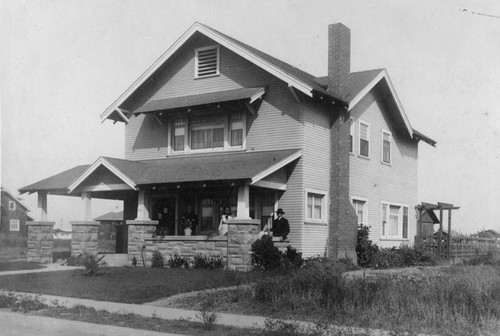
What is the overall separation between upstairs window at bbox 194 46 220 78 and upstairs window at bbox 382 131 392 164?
8.55 metres

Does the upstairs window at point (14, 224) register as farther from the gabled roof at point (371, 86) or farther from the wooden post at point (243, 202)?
the wooden post at point (243, 202)

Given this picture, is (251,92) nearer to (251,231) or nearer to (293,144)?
(293,144)

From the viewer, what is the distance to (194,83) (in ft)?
76.2

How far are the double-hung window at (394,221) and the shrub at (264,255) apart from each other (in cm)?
934

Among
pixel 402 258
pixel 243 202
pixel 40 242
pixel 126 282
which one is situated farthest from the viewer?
pixel 402 258

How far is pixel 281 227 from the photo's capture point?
19.5m

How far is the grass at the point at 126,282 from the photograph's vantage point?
13458 millimetres

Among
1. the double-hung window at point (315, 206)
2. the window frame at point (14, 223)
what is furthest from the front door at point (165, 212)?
the window frame at point (14, 223)

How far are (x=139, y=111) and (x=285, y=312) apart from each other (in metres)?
13.5

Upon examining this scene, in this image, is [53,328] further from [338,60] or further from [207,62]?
[338,60]

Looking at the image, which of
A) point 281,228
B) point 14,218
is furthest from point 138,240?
point 14,218

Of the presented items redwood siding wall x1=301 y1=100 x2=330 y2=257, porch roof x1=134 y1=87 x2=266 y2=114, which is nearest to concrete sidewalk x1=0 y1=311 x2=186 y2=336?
redwood siding wall x1=301 y1=100 x2=330 y2=257

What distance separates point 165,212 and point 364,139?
28.9 feet

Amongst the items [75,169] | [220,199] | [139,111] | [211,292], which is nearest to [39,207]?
[75,169]
